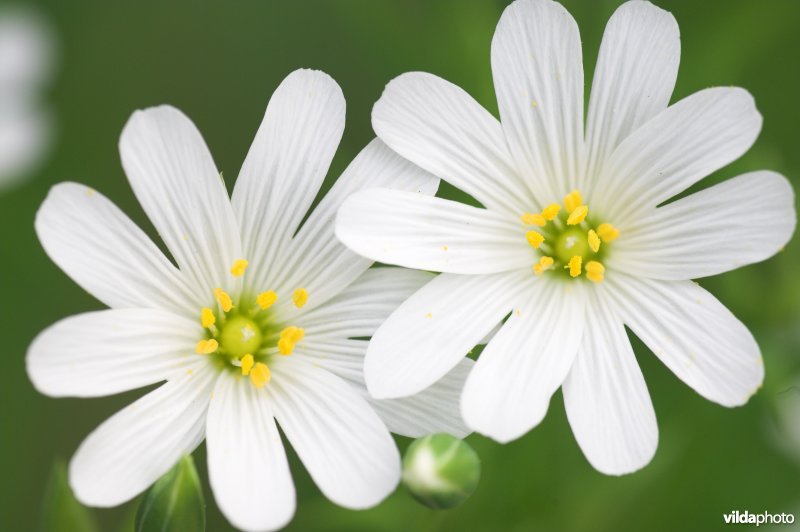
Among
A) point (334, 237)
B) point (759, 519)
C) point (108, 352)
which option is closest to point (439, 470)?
point (334, 237)

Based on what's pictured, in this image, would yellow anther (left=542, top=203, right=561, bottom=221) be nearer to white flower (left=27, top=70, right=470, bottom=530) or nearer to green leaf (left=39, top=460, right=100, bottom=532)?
white flower (left=27, top=70, right=470, bottom=530)

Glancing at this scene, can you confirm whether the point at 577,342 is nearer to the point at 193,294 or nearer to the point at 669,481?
the point at 193,294

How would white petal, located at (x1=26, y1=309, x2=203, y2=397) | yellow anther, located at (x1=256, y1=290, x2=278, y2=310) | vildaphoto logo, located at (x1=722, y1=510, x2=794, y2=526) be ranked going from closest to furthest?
1. white petal, located at (x1=26, y1=309, x2=203, y2=397)
2. yellow anther, located at (x1=256, y1=290, x2=278, y2=310)
3. vildaphoto logo, located at (x1=722, y1=510, x2=794, y2=526)

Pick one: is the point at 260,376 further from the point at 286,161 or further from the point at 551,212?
the point at 551,212

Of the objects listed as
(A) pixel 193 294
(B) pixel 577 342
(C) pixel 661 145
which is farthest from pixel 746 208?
(A) pixel 193 294

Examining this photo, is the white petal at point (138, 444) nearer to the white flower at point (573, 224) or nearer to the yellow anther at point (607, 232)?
the white flower at point (573, 224)

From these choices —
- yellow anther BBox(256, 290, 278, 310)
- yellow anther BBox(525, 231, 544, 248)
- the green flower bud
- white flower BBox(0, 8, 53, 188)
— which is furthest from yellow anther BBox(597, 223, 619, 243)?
white flower BBox(0, 8, 53, 188)
